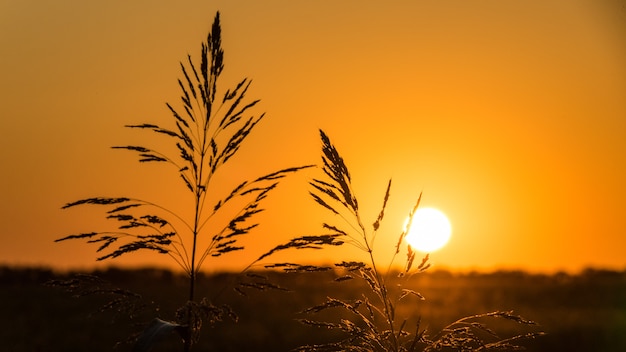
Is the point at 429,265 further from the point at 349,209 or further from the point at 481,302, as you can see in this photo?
the point at 481,302

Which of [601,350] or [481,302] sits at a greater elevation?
[481,302]

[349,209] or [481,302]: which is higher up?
[481,302]

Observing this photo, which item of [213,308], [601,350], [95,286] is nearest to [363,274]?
[213,308]

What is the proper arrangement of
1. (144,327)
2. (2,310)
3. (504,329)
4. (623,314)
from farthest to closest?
(623,314) → (2,310) → (504,329) → (144,327)

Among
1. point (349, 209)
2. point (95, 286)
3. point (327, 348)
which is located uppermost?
point (349, 209)

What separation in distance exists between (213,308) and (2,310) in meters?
22.6

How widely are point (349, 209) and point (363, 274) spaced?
233 mm

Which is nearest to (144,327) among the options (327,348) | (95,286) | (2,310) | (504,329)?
(95,286)

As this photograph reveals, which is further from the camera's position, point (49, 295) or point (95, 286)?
point (49, 295)

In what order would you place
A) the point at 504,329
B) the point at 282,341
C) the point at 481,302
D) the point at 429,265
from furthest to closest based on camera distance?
the point at 481,302 → the point at 504,329 → the point at 282,341 → the point at 429,265

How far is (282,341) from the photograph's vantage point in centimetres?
1817

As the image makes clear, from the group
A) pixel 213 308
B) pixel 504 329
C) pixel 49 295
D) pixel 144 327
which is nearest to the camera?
pixel 213 308

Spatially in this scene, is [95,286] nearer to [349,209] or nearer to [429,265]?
[349,209]

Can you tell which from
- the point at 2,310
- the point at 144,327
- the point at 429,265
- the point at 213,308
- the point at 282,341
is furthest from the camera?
the point at 2,310
